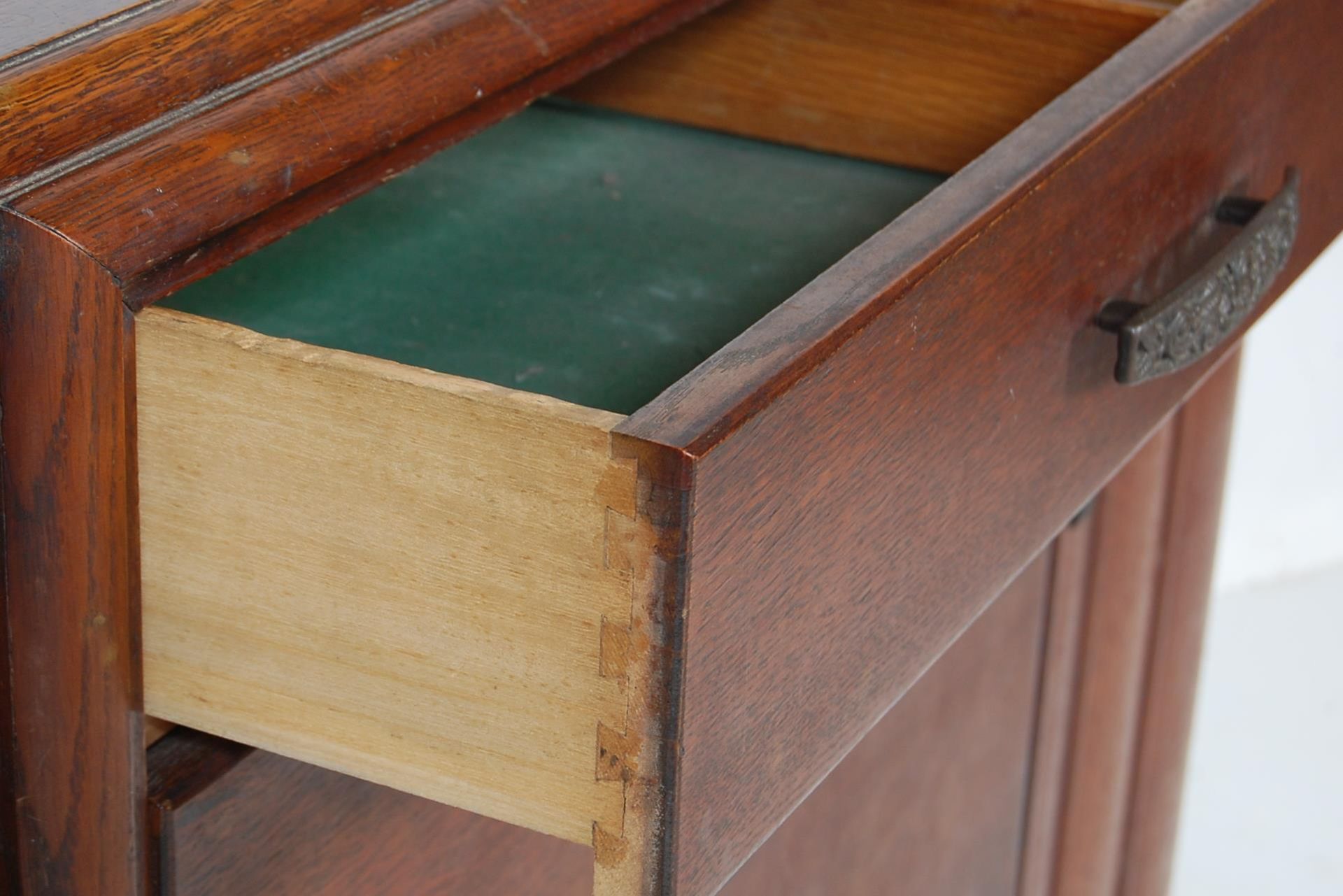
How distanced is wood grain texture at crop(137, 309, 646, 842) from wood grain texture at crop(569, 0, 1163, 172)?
0.42 metres

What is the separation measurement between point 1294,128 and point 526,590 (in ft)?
1.47

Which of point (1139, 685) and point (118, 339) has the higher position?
point (118, 339)

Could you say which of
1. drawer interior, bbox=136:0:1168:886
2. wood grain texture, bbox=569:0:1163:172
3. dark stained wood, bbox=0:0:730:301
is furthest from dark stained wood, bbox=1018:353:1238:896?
dark stained wood, bbox=0:0:730:301

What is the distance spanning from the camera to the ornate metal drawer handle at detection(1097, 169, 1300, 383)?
1.90ft

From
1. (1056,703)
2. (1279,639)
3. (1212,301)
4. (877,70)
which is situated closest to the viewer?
(1212,301)

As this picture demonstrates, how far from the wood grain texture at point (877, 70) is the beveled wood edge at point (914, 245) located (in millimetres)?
130

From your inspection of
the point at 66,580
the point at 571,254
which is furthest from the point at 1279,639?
the point at 66,580

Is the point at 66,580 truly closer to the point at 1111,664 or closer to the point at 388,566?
the point at 388,566

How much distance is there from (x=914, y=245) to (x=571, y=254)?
0.25 meters

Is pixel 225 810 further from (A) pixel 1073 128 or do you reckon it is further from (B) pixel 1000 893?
(B) pixel 1000 893

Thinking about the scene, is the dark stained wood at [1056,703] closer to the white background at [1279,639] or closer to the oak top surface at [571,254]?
the oak top surface at [571,254]

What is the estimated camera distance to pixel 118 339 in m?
0.43

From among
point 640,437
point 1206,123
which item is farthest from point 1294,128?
point 640,437

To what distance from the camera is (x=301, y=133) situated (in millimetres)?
480
